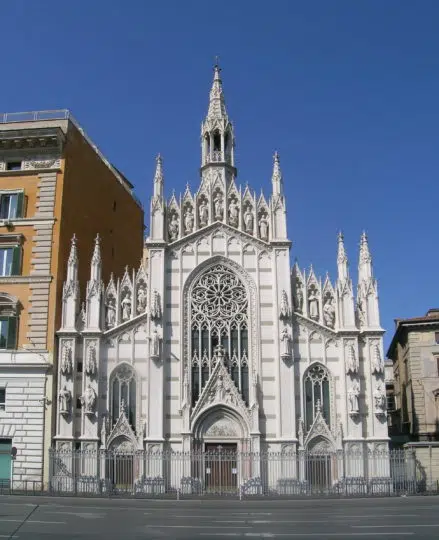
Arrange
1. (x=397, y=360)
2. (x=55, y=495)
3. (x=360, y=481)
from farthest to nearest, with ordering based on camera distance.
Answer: (x=397, y=360) < (x=360, y=481) < (x=55, y=495)

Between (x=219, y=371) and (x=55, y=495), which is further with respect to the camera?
(x=219, y=371)

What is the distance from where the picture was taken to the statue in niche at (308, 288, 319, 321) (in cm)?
3947

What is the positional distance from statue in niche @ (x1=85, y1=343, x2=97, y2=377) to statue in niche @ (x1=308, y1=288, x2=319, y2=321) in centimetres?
1165

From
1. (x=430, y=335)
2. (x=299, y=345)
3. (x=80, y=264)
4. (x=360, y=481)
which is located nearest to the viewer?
(x=360, y=481)

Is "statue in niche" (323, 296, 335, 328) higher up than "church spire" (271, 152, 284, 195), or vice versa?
"church spire" (271, 152, 284, 195)

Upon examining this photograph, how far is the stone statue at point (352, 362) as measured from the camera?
37719mm

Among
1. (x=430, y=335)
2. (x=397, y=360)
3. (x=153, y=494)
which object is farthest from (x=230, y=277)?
(x=397, y=360)

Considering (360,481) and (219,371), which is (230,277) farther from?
(360,481)

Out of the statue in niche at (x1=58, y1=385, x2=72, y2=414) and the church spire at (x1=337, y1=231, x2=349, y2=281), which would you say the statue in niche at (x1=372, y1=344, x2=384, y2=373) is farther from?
the statue in niche at (x1=58, y1=385, x2=72, y2=414)

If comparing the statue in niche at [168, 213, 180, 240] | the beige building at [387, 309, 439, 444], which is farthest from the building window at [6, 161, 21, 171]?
the beige building at [387, 309, 439, 444]

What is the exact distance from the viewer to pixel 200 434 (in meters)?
38.1

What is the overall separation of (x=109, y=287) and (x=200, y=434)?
925cm

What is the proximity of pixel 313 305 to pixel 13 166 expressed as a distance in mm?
18380

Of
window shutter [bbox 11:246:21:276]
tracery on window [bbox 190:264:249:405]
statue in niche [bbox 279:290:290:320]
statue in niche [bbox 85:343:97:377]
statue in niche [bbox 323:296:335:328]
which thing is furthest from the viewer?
statue in niche [bbox 323:296:335:328]
